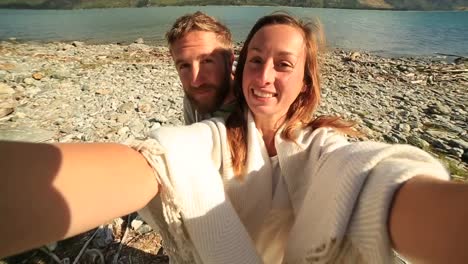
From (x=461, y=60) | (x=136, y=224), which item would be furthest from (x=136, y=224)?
(x=461, y=60)

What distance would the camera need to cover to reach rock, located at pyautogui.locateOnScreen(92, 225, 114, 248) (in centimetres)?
427

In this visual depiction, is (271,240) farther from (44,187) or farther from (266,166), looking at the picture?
(44,187)

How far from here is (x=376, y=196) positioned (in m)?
1.62

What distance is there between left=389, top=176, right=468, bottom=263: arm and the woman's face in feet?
4.48

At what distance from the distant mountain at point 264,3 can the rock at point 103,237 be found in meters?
149

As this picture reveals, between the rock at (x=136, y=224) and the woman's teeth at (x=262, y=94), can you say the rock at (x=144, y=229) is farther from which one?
the woman's teeth at (x=262, y=94)

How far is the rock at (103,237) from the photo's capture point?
4.27m

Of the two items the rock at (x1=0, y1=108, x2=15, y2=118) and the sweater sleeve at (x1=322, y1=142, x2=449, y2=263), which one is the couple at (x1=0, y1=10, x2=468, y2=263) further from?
the rock at (x1=0, y1=108, x2=15, y2=118)

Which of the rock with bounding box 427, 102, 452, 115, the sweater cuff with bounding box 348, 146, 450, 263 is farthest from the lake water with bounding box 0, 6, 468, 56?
the rock with bounding box 427, 102, 452, 115

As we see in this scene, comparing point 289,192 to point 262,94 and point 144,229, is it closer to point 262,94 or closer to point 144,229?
point 262,94

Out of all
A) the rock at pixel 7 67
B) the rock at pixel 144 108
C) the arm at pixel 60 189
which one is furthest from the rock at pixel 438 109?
the rock at pixel 7 67

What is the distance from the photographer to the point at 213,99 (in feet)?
12.3

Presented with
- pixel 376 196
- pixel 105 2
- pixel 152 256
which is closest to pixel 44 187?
pixel 376 196

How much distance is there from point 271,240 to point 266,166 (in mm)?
670
